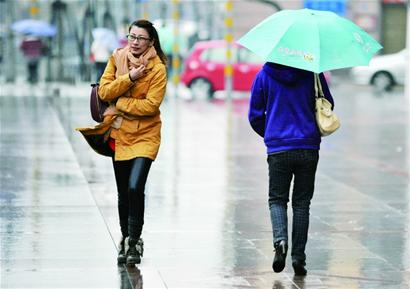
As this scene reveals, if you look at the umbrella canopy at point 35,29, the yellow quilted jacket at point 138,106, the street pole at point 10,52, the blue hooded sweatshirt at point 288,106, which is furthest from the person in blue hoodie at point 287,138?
the street pole at point 10,52

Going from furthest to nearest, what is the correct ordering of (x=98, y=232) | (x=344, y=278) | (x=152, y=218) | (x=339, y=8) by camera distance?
(x=339, y=8)
(x=152, y=218)
(x=98, y=232)
(x=344, y=278)

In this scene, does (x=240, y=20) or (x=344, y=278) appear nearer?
(x=344, y=278)

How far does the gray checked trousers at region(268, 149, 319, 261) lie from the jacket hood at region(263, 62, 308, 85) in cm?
45

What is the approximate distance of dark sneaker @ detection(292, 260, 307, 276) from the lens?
25.5 ft

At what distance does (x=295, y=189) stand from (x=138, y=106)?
115 cm

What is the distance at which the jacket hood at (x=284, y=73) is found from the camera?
7.68m

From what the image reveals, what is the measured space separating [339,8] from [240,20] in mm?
11749

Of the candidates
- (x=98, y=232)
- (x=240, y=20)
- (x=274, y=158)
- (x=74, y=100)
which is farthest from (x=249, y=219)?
(x=240, y=20)

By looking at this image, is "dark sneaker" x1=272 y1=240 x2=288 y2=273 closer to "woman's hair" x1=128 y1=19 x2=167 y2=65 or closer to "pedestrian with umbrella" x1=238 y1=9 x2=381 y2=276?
"pedestrian with umbrella" x1=238 y1=9 x2=381 y2=276

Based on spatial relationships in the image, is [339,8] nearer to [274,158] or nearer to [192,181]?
[192,181]

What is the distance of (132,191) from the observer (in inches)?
314

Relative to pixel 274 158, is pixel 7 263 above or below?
below

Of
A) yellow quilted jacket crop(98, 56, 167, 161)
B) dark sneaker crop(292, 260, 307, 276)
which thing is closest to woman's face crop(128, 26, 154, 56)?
yellow quilted jacket crop(98, 56, 167, 161)

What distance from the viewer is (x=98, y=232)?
9.28m
